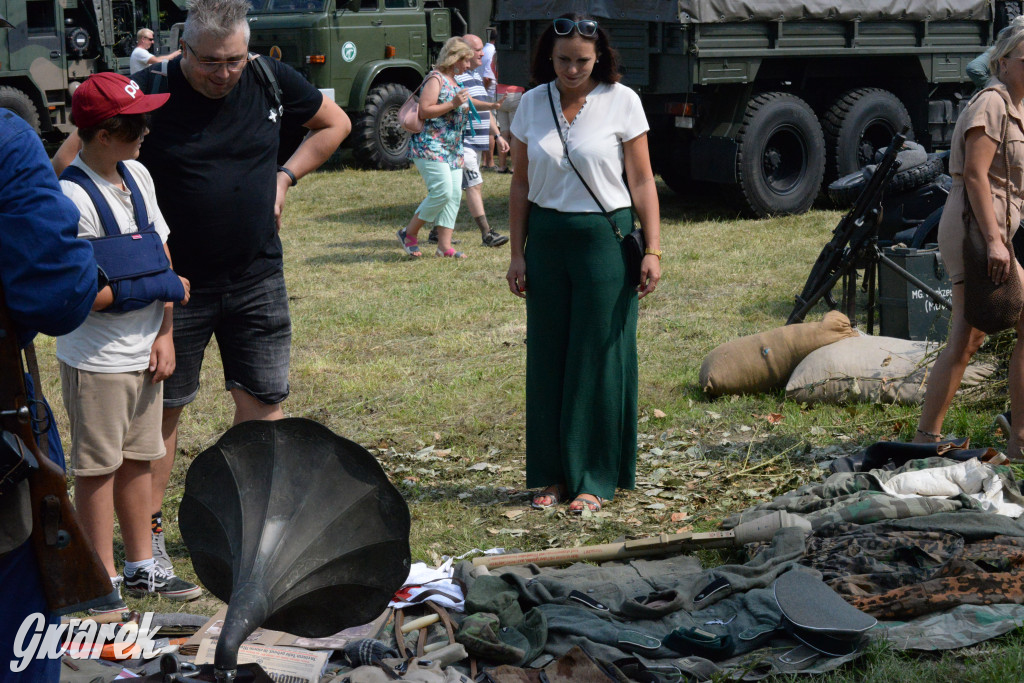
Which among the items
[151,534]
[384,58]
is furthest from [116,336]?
[384,58]

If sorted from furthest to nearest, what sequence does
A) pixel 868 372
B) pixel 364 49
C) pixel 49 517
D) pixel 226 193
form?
pixel 364 49 → pixel 868 372 → pixel 226 193 → pixel 49 517

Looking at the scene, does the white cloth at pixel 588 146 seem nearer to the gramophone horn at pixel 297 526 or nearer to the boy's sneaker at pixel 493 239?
the gramophone horn at pixel 297 526

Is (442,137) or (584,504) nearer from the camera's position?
(584,504)

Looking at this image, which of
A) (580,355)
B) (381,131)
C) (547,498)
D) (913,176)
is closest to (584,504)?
(547,498)

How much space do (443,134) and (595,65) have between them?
549 cm

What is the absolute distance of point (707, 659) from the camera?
3420 mm

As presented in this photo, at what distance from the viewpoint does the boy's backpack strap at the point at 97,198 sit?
354cm

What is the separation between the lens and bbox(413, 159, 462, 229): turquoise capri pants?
9.92 metres

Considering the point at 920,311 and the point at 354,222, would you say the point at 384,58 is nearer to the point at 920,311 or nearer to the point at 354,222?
the point at 354,222

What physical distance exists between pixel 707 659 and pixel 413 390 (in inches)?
139

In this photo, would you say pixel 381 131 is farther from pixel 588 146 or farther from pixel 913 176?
pixel 588 146

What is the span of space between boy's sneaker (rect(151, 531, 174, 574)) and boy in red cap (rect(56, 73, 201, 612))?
253 millimetres

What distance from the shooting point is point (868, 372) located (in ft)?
19.9

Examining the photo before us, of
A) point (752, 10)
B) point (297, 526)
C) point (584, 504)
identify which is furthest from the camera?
point (752, 10)
